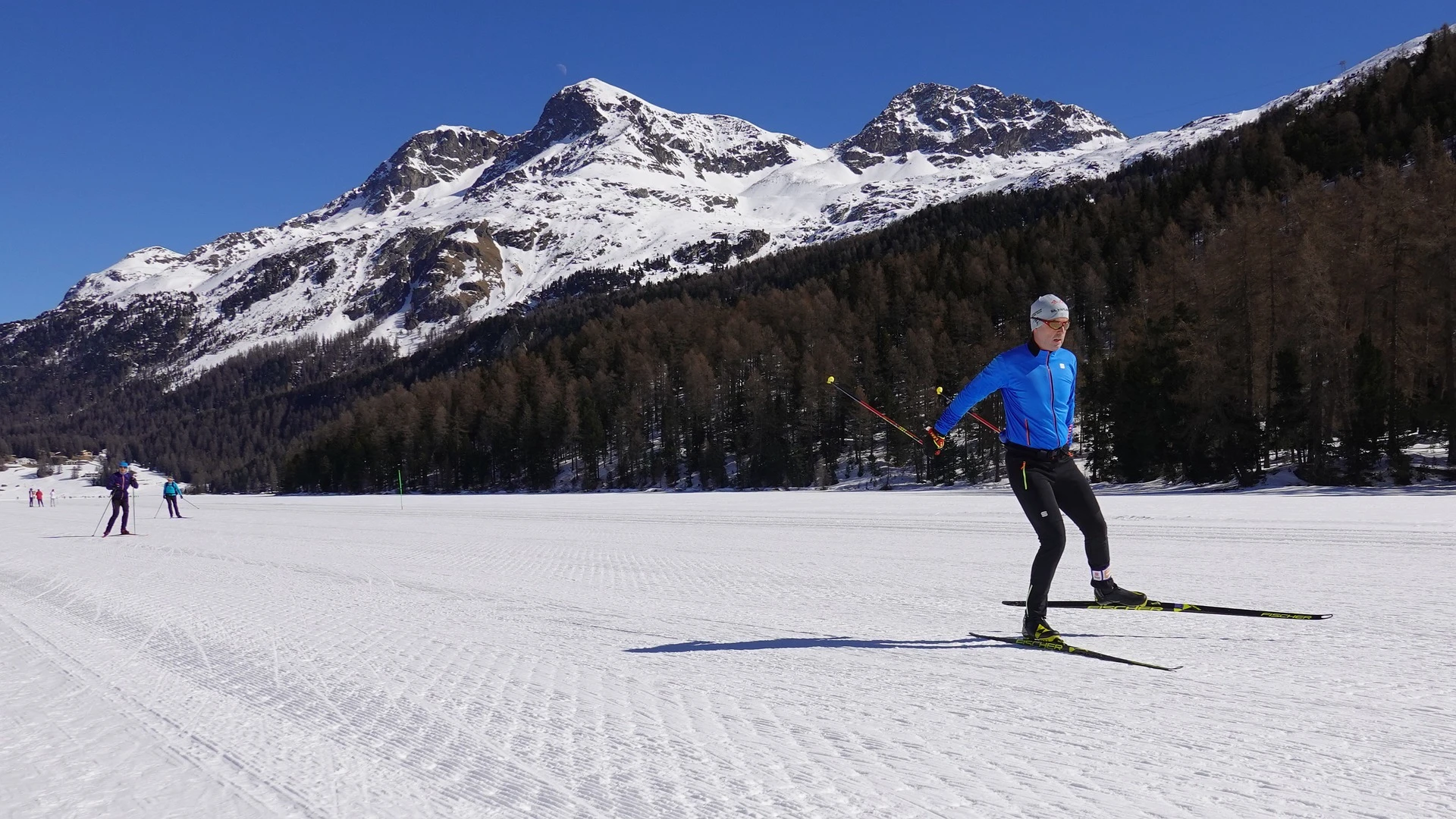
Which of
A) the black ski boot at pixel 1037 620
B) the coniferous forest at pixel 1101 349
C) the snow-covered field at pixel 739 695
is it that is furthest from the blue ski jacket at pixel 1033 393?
the coniferous forest at pixel 1101 349

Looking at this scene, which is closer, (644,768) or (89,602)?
(644,768)

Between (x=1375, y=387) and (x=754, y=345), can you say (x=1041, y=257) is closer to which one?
(x=754, y=345)

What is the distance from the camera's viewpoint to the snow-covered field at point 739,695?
271 centimetres

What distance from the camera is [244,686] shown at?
4367 mm

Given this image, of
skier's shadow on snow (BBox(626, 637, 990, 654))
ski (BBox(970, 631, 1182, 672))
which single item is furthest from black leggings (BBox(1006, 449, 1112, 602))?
skier's shadow on snow (BBox(626, 637, 990, 654))

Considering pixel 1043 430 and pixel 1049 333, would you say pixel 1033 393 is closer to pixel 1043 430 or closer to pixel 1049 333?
pixel 1043 430

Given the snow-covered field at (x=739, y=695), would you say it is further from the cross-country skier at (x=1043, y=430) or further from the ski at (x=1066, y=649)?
the cross-country skier at (x=1043, y=430)

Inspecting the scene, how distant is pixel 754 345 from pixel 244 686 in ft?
242

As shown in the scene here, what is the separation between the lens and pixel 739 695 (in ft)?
12.5

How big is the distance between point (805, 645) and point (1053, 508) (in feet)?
5.50

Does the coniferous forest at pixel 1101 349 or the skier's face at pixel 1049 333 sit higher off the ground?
the coniferous forest at pixel 1101 349

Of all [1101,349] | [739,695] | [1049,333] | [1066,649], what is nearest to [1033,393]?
[1049,333]

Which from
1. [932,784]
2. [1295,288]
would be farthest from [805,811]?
[1295,288]

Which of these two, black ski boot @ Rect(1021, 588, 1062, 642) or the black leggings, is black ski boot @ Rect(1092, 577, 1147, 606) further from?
black ski boot @ Rect(1021, 588, 1062, 642)
